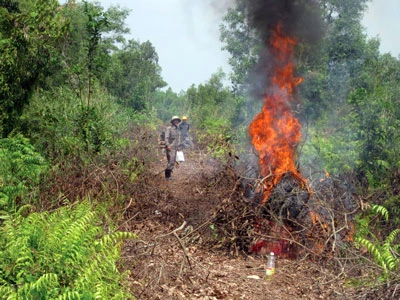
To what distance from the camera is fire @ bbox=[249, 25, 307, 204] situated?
8.47 m

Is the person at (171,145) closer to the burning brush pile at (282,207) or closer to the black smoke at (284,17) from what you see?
the burning brush pile at (282,207)

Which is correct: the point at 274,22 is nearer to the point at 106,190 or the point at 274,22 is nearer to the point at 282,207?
the point at 282,207

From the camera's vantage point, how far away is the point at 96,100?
524 inches

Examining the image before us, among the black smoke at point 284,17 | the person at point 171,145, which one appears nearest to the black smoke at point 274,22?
the black smoke at point 284,17

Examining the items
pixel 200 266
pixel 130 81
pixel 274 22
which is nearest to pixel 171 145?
pixel 274 22

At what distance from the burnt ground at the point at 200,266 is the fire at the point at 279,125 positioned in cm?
125

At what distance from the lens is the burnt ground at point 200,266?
5.56 m

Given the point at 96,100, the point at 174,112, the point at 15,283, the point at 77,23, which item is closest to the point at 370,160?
the point at 96,100

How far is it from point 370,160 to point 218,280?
7.06m

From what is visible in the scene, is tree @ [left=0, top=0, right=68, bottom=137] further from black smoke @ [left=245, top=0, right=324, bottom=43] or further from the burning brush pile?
the burning brush pile

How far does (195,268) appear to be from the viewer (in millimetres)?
6371

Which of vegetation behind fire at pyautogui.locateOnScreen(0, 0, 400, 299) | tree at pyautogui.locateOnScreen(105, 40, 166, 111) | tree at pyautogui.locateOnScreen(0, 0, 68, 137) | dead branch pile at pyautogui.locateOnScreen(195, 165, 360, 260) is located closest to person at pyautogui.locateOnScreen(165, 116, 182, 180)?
vegetation behind fire at pyautogui.locateOnScreen(0, 0, 400, 299)

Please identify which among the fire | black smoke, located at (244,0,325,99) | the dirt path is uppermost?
black smoke, located at (244,0,325,99)

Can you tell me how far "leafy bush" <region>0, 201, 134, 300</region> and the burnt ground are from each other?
3.59 ft
